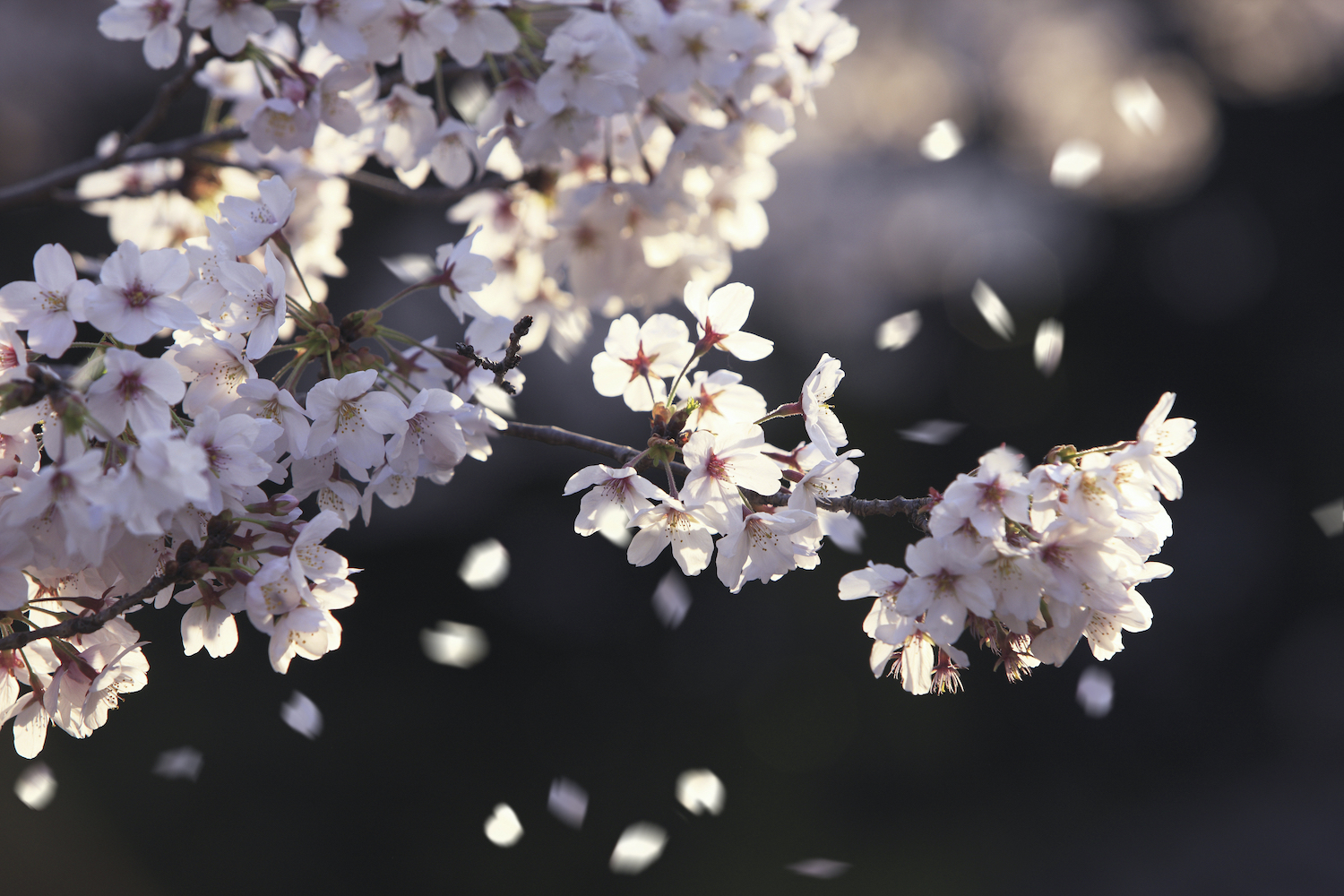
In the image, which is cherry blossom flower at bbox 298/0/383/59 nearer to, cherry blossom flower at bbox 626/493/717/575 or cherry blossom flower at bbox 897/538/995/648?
cherry blossom flower at bbox 626/493/717/575

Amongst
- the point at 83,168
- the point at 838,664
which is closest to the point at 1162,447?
the point at 83,168

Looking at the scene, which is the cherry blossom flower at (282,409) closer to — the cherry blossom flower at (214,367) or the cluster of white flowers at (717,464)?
the cherry blossom flower at (214,367)

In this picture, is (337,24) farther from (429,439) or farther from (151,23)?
(429,439)

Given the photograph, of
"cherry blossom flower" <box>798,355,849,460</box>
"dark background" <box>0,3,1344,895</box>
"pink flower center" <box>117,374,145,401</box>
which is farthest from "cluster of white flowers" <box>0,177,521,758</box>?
"dark background" <box>0,3,1344,895</box>

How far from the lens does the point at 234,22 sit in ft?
4.37

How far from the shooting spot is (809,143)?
5.43m

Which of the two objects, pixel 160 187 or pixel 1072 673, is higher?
pixel 160 187

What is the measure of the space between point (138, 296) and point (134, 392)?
0.40ft

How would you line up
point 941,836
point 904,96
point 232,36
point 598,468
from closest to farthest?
point 598,468 < point 232,36 < point 941,836 < point 904,96

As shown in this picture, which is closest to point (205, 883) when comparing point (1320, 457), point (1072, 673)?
point (1072, 673)

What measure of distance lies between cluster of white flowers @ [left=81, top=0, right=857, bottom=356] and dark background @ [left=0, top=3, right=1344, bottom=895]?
2.30m

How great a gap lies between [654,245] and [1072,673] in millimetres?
4280

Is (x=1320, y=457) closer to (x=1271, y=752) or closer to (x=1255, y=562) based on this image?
(x=1255, y=562)

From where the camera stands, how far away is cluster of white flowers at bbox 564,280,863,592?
103cm
